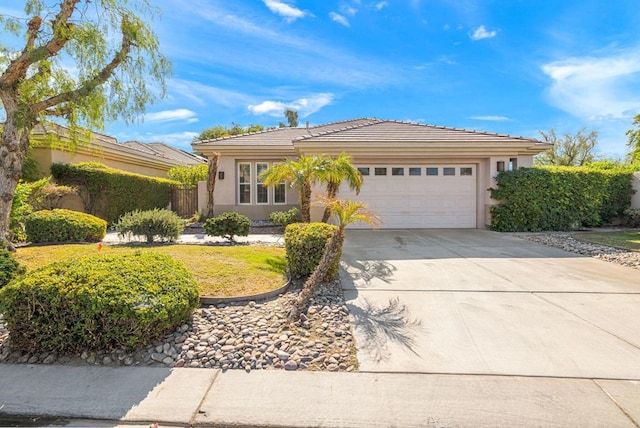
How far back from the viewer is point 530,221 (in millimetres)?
12547

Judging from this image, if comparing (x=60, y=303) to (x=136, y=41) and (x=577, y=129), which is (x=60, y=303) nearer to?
(x=136, y=41)

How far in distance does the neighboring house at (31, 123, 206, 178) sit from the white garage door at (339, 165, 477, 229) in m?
9.01

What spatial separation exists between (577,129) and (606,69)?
23119 millimetres

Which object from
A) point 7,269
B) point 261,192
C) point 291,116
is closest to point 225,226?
point 7,269

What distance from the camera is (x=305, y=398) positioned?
9.16ft

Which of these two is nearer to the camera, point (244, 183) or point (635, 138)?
point (635, 138)

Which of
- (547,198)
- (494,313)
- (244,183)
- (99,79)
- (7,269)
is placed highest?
(99,79)

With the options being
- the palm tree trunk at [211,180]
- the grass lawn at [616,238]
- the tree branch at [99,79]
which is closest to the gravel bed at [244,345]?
the tree branch at [99,79]

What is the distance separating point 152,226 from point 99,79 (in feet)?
11.9

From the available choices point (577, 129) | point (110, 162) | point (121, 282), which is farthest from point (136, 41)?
point (577, 129)

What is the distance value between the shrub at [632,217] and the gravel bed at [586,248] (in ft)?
12.6

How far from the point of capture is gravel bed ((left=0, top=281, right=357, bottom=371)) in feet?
11.0

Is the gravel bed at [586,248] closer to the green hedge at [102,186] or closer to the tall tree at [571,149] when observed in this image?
the green hedge at [102,186]

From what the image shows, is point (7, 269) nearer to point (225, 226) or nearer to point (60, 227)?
point (60, 227)
